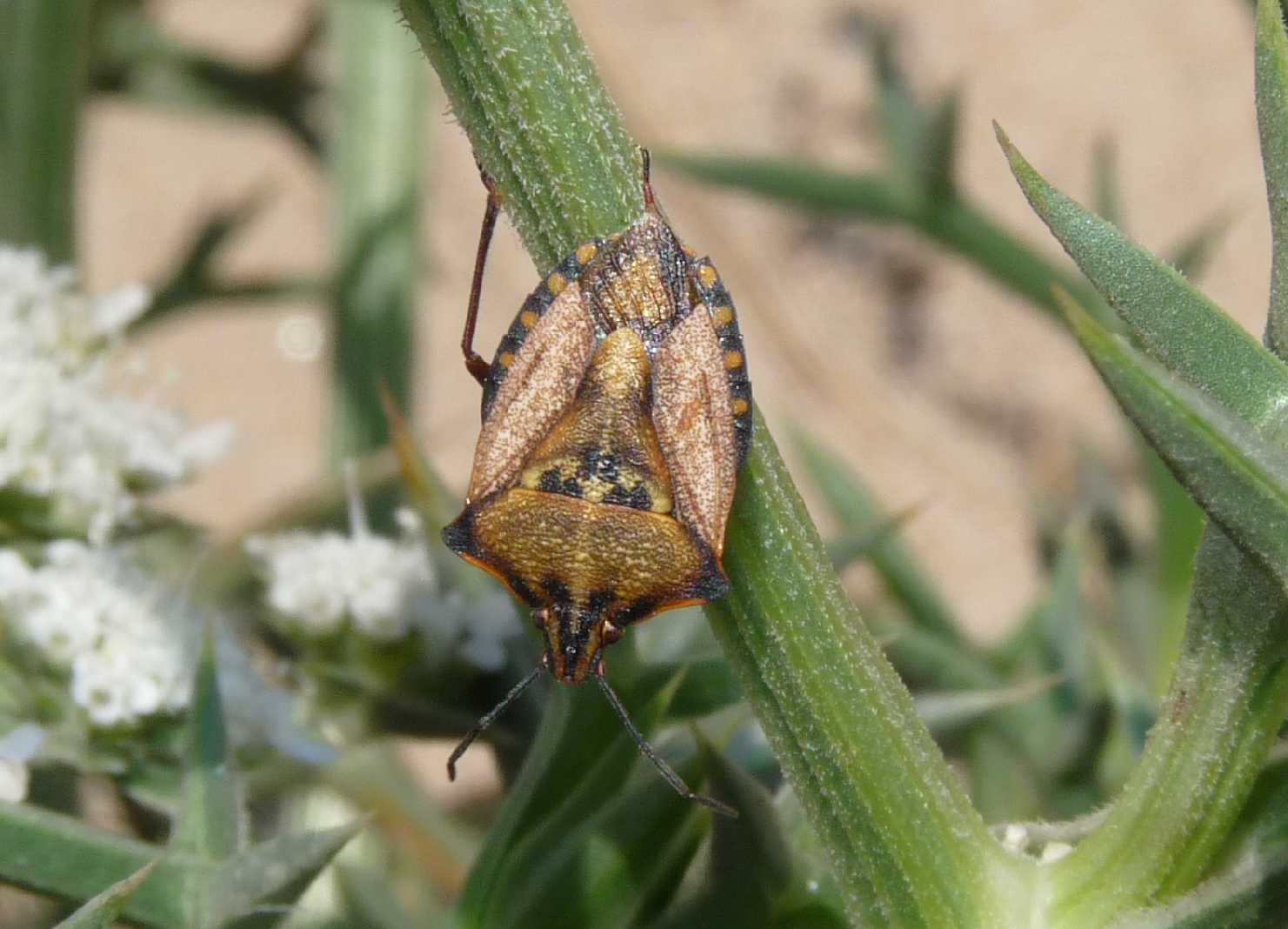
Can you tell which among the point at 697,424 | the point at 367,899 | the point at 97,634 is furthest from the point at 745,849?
the point at 367,899

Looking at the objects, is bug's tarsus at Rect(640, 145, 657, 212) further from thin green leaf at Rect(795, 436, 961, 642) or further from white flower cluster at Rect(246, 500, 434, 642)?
thin green leaf at Rect(795, 436, 961, 642)

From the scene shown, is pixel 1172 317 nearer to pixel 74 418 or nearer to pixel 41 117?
pixel 74 418

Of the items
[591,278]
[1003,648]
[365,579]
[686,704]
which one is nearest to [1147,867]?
[686,704]

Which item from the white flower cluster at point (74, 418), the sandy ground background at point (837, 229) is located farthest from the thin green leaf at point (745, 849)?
the sandy ground background at point (837, 229)

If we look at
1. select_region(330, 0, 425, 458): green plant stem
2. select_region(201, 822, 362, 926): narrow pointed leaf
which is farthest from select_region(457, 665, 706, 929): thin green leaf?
select_region(330, 0, 425, 458): green plant stem

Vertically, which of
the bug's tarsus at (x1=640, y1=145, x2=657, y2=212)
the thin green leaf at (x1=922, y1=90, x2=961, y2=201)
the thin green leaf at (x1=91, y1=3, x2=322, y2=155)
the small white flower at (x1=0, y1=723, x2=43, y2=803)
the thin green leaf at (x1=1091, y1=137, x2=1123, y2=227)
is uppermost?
the thin green leaf at (x1=91, y1=3, x2=322, y2=155)
